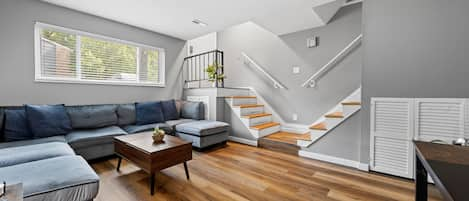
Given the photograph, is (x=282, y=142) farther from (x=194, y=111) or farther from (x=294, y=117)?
(x=194, y=111)

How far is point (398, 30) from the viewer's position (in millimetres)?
2299

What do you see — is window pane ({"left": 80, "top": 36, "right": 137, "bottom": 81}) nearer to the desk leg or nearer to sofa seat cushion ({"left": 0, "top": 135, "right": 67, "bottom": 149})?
sofa seat cushion ({"left": 0, "top": 135, "right": 67, "bottom": 149})

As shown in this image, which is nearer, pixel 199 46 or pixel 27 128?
pixel 27 128

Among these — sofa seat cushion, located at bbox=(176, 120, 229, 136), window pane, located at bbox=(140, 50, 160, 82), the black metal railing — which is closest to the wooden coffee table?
sofa seat cushion, located at bbox=(176, 120, 229, 136)

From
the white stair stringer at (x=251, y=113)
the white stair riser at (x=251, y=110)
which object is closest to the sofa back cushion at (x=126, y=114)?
the white stair stringer at (x=251, y=113)

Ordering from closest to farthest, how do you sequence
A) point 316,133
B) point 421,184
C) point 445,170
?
point 445,170 < point 421,184 < point 316,133

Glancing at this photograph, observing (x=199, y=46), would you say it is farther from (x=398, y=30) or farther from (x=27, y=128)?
(x=398, y=30)

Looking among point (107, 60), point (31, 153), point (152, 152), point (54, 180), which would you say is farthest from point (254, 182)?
point (107, 60)

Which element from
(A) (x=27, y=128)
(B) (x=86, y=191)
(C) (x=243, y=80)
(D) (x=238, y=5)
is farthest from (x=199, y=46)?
(B) (x=86, y=191)

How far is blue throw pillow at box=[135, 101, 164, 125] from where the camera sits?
3.70 meters

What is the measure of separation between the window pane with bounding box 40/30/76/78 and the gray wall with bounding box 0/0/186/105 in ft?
0.52

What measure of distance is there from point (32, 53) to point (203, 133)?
2869mm

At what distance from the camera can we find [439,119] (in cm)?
209

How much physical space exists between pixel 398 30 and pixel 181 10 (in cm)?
→ 311
